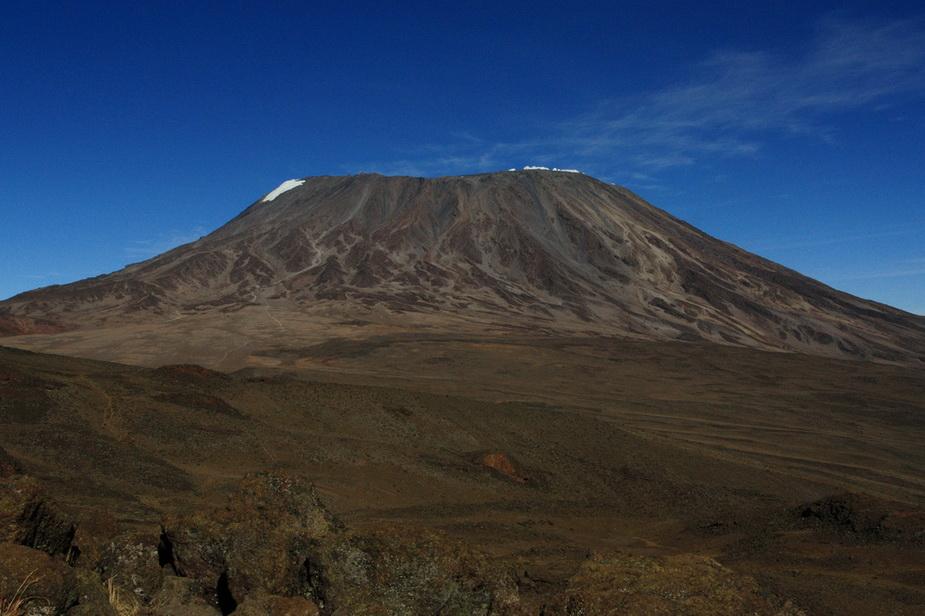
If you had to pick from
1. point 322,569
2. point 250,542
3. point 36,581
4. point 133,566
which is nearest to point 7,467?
point 133,566

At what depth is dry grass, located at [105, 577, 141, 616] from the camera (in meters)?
5.18

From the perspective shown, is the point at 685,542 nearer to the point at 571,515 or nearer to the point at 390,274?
the point at 571,515

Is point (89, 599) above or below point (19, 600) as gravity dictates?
below

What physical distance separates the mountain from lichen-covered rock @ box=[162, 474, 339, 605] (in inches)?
2739

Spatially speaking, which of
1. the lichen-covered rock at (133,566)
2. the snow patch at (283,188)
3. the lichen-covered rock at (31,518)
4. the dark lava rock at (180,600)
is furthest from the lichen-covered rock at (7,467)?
the snow patch at (283,188)

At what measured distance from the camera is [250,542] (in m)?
6.07

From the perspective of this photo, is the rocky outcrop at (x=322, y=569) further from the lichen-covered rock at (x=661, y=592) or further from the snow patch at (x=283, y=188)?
the snow patch at (x=283, y=188)

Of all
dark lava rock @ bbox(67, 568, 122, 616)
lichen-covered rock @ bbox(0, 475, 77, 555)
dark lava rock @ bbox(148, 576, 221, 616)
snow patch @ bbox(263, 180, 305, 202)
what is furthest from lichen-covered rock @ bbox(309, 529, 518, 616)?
snow patch @ bbox(263, 180, 305, 202)

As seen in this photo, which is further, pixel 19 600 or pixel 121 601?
pixel 121 601

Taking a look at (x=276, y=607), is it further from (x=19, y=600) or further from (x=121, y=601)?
(x=19, y=600)

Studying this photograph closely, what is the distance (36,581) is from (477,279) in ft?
383

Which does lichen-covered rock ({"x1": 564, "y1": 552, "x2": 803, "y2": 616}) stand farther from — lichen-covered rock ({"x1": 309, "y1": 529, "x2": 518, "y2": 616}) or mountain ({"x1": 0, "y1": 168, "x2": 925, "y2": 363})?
mountain ({"x1": 0, "y1": 168, "x2": 925, "y2": 363})

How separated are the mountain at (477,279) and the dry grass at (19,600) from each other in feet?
237

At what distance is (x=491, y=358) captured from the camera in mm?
64688
